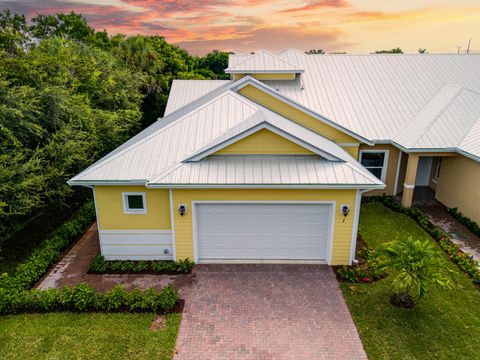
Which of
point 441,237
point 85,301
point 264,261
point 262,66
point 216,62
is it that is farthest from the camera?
point 216,62

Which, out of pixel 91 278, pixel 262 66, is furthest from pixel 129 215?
pixel 262 66

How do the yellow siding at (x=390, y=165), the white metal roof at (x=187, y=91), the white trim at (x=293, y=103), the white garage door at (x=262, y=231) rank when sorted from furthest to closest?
the white metal roof at (x=187, y=91), the yellow siding at (x=390, y=165), the white trim at (x=293, y=103), the white garage door at (x=262, y=231)

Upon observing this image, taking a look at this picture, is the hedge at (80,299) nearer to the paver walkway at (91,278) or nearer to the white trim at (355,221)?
the paver walkway at (91,278)

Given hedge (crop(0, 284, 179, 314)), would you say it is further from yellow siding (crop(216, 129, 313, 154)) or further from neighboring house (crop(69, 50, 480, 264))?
yellow siding (crop(216, 129, 313, 154))

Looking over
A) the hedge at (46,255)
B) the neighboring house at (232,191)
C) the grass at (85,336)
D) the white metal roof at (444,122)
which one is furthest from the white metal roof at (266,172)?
the white metal roof at (444,122)

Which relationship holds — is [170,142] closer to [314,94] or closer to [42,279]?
[42,279]

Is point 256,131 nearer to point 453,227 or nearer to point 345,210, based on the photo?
point 345,210

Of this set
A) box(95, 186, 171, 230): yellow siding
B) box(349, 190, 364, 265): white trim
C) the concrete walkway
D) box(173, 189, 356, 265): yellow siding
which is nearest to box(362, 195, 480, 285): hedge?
the concrete walkway
